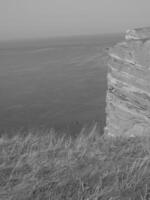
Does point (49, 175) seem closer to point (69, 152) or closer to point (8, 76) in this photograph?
point (69, 152)

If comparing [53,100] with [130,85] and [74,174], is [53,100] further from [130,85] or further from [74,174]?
[74,174]

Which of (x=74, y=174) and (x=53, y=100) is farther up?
(x=74, y=174)

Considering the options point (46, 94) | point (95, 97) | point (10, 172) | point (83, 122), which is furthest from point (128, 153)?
point (46, 94)

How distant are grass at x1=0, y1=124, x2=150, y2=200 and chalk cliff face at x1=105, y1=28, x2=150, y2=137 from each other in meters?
4.63

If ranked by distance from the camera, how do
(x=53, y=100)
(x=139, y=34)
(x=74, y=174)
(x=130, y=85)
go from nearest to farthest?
(x=74, y=174) < (x=139, y=34) < (x=130, y=85) < (x=53, y=100)

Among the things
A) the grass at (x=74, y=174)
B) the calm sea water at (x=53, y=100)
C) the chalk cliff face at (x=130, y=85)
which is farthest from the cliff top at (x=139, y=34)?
the calm sea water at (x=53, y=100)

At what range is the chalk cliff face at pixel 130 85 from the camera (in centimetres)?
1019

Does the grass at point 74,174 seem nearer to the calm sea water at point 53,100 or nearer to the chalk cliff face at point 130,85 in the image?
the chalk cliff face at point 130,85

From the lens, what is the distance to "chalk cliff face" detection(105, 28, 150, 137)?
401 inches

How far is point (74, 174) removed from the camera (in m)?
4.36

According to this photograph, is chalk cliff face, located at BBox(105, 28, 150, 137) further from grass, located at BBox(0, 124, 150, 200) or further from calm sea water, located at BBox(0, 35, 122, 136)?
calm sea water, located at BBox(0, 35, 122, 136)

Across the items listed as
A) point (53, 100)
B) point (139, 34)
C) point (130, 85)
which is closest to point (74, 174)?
point (130, 85)

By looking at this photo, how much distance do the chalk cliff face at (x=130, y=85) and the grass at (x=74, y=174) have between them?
4634 millimetres

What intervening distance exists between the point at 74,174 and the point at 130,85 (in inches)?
273
